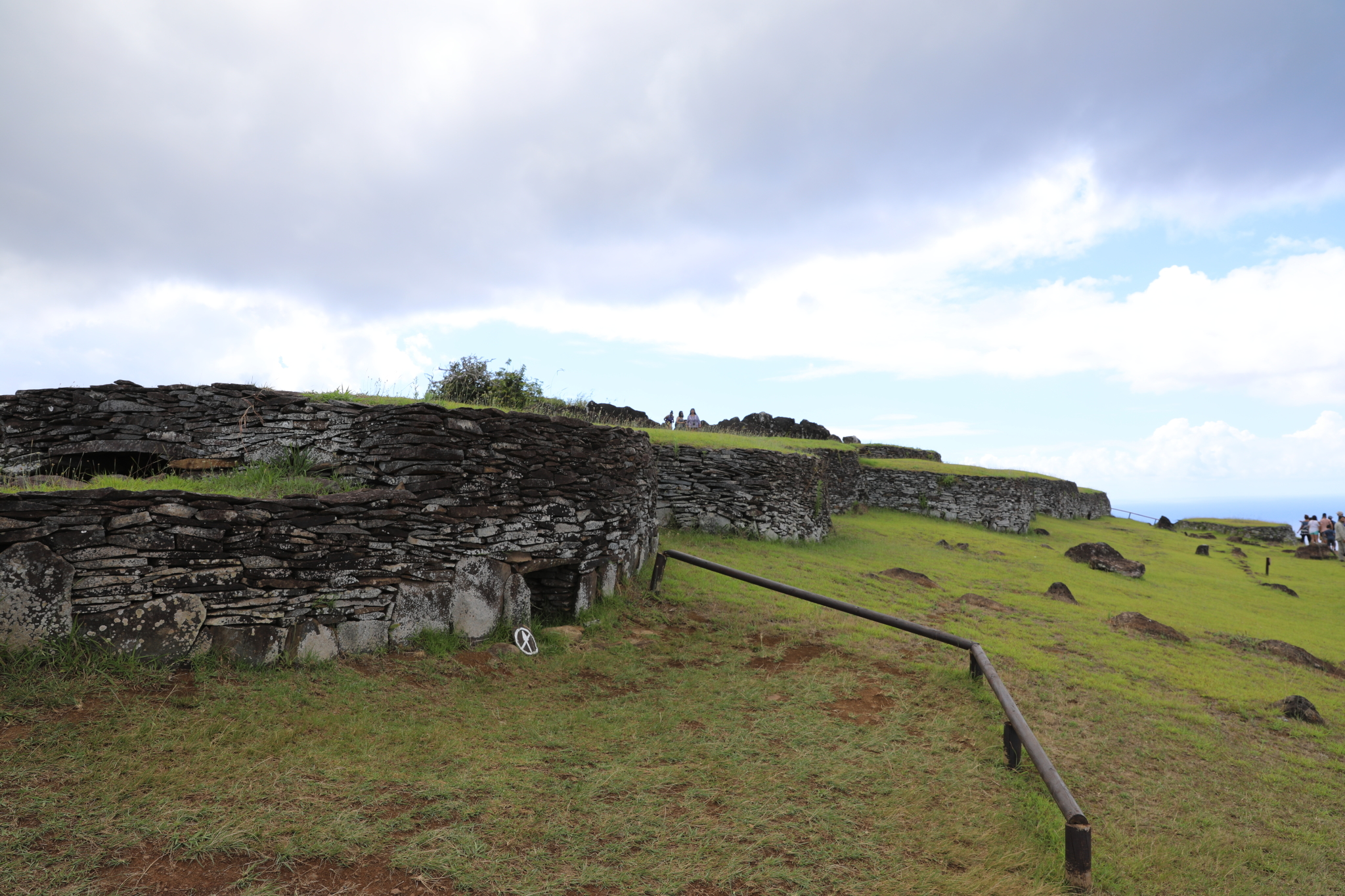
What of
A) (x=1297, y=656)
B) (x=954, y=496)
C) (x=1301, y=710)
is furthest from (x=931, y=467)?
(x=1301, y=710)

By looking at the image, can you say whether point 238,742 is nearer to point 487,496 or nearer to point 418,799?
point 418,799

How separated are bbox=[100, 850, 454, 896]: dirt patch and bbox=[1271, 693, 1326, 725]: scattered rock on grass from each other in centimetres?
1053

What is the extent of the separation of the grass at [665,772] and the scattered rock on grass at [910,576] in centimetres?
481

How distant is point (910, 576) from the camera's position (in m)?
15.4

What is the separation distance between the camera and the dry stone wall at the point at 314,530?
5.41 metres

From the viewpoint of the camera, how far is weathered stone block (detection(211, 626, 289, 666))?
597 centimetres

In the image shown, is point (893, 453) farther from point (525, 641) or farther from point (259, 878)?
point (259, 878)

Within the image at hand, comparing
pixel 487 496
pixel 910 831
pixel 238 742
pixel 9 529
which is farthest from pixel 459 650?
pixel 910 831

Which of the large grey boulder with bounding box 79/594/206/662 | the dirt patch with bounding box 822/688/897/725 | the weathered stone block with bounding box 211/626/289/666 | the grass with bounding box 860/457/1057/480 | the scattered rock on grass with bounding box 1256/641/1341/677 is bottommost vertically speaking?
the dirt patch with bounding box 822/688/897/725

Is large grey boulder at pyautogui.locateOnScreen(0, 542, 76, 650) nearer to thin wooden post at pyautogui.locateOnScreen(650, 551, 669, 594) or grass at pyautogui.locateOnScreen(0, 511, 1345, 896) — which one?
grass at pyautogui.locateOnScreen(0, 511, 1345, 896)

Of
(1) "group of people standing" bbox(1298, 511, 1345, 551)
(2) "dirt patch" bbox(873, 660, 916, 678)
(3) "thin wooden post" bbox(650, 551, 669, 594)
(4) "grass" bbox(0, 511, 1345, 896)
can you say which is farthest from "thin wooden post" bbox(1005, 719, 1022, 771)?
(1) "group of people standing" bbox(1298, 511, 1345, 551)

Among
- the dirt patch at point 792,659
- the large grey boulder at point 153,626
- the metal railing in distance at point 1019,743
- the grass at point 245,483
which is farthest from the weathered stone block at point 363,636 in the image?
the metal railing in distance at point 1019,743

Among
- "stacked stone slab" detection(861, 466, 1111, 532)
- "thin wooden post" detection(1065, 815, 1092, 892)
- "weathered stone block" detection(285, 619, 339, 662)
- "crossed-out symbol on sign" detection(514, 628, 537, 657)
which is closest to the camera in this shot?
"thin wooden post" detection(1065, 815, 1092, 892)

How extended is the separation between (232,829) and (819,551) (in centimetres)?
1503
